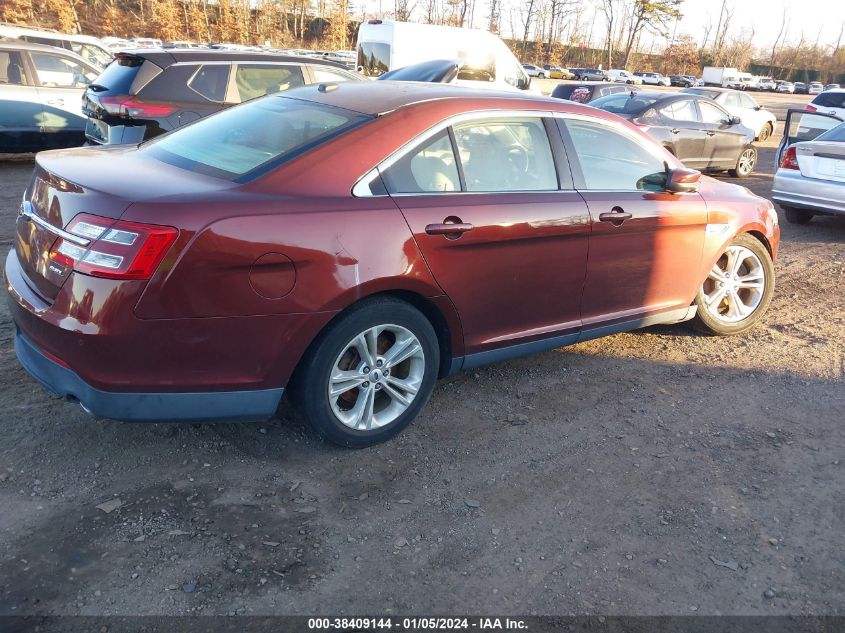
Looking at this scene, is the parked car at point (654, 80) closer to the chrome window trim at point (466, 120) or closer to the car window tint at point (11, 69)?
the car window tint at point (11, 69)

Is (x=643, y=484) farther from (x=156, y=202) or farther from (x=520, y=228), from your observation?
(x=156, y=202)

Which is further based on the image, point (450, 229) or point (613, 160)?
point (613, 160)

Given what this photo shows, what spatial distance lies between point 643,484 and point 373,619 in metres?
1.51

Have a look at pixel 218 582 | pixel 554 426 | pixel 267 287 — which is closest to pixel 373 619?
pixel 218 582

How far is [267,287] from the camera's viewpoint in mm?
2914

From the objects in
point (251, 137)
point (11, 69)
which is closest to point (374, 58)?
point (11, 69)

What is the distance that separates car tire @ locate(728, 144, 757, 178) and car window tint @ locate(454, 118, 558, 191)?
36.0ft

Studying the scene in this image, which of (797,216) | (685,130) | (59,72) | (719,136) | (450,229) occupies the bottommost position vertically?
(797,216)

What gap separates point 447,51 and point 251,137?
12.7 metres

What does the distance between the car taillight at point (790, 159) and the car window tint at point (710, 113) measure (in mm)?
4113

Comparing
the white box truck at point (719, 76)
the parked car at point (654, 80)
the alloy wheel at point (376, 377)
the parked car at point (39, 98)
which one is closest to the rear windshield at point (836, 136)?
the alloy wheel at point (376, 377)

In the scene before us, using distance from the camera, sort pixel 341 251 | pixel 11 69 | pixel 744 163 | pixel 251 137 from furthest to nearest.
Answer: pixel 744 163
pixel 11 69
pixel 251 137
pixel 341 251

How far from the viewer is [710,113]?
42.3ft

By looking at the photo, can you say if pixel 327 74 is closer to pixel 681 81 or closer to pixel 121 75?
pixel 121 75
